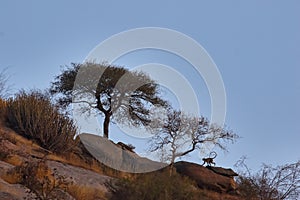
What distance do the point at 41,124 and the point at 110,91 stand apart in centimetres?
897

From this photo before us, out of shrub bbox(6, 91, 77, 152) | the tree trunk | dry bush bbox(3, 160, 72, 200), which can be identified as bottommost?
dry bush bbox(3, 160, 72, 200)

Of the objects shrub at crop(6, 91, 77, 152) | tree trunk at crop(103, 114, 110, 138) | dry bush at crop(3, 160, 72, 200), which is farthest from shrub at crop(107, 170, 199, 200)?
tree trunk at crop(103, 114, 110, 138)

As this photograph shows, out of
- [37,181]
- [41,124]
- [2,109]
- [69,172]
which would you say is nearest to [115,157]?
[41,124]

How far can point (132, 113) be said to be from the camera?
27453 mm

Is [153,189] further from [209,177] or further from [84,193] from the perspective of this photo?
[209,177]

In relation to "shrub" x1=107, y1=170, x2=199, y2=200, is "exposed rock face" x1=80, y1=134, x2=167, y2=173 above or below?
above

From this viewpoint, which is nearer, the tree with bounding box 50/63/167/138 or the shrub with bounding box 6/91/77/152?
the shrub with bounding box 6/91/77/152

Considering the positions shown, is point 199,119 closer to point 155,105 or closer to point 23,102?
point 155,105

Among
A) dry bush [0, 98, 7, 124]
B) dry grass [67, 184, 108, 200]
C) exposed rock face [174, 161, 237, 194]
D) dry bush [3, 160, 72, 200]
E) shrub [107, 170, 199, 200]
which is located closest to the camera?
dry bush [3, 160, 72, 200]

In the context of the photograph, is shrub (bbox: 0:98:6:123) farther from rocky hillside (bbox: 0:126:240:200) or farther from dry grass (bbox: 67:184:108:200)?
dry grass (bbox: 67:184:108:200)

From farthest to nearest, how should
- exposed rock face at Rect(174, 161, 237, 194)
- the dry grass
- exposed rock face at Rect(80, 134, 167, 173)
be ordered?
exposed rock face at Rect(174, 161, 237, 194), exposed rock face at Rect(80, 134, 167, 173), the dry grass

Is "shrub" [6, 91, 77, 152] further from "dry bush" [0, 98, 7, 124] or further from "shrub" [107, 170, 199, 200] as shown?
"shrub" [107, 170, 199, 200]

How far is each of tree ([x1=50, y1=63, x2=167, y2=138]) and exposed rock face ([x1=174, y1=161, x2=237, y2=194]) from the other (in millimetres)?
6136

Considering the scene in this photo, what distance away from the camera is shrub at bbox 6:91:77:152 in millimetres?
18344
